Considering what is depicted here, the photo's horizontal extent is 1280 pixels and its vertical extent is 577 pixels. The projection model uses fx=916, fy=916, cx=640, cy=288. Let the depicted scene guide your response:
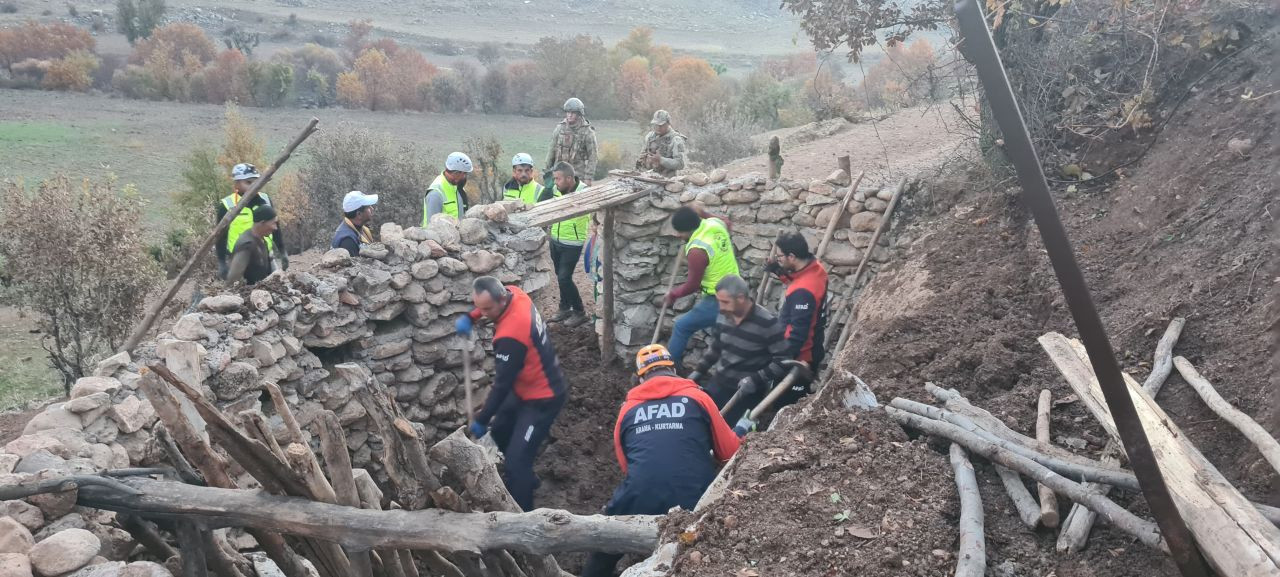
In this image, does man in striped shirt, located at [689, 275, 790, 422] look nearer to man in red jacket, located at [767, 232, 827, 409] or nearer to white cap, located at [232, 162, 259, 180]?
man in red jacket, located at [767, 232, 827, 409]

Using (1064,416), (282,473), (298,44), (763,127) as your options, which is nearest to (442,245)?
(282,473)

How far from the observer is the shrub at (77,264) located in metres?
9.34

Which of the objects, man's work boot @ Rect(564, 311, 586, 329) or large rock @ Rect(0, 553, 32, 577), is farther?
man's work boot @ Rect(564, 311, 586, 329)

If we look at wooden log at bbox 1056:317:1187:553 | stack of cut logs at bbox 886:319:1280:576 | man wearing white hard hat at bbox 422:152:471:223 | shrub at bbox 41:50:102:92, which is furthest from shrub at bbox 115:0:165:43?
wooden log at bbox 1056:317:1187:553

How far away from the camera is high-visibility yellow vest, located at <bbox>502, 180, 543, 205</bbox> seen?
9867 mm

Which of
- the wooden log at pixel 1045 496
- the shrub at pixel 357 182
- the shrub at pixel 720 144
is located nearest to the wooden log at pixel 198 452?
the wooden log at pixel 1045 496

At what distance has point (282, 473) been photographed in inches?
163

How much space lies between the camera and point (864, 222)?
29.6 feet

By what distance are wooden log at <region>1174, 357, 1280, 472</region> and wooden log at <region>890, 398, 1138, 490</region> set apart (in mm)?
502

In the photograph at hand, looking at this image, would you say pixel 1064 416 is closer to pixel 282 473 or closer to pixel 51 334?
pixel 282 473

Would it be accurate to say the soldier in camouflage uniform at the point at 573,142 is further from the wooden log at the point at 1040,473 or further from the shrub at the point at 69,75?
the shrub at the point at 69,75

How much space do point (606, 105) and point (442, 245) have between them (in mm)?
22253

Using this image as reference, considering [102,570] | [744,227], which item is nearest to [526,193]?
[744,227]

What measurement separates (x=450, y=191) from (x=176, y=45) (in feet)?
85.2
